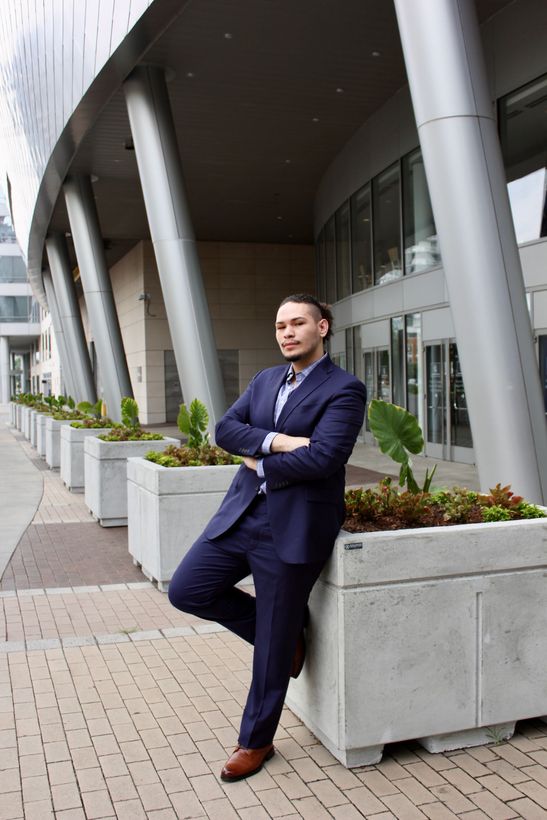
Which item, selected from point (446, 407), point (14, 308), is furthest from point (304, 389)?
point (14, 308)

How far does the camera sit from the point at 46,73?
19312 mm

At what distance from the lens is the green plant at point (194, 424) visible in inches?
336

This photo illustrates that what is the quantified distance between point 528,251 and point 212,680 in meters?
11.5

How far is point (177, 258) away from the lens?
13.7 meters

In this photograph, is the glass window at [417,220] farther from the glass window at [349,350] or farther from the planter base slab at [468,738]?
the planter base slab at [468,738]

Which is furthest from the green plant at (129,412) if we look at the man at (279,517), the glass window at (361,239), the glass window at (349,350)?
the glass window at (349,350)

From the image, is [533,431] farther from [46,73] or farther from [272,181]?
[272,181]

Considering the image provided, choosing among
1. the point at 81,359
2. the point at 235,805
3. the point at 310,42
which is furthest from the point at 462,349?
the point at 81,359

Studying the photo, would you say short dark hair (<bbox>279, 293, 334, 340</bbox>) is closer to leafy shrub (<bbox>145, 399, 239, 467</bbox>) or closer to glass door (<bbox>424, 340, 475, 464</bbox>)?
leafy shrub (<bbox>145, 399, 239, 467</bbox>)

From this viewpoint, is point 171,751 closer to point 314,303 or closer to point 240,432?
point 240,432

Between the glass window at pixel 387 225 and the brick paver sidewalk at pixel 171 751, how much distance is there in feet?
50.0

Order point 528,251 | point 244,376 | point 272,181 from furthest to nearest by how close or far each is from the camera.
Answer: point 244,376 < point 272,181 < point 528,251

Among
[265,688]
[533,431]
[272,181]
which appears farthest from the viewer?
[272,181]

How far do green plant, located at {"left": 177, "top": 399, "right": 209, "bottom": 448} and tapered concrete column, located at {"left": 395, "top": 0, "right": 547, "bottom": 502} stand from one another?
116 inches
